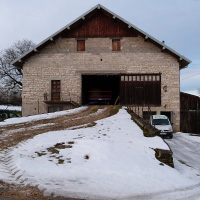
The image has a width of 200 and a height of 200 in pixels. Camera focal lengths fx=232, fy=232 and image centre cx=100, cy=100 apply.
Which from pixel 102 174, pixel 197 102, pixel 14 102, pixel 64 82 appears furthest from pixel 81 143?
pixel 14 102

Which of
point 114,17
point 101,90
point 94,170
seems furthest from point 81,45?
point 94,170

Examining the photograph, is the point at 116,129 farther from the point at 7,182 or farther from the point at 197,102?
the point at 197,102

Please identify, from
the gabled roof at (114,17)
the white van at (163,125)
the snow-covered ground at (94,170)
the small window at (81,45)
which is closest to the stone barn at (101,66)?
the small window at (81,45)

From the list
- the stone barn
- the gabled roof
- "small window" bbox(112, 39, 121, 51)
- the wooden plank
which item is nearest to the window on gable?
the stone barn

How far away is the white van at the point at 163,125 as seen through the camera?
16.3m

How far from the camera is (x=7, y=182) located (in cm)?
429

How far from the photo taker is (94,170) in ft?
16.5

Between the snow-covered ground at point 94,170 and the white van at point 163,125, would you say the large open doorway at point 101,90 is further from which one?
the snow-covered ground at point 94,170

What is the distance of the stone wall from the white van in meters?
3.00

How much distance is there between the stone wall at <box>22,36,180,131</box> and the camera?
20.8m

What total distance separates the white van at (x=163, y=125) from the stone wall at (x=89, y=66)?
9.84 ft

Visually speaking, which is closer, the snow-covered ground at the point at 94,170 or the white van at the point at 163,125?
the snow-covered ground at the point at 94,170

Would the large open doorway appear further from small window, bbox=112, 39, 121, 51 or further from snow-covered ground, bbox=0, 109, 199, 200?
snow-covered ground, bbox=0, 109, 199, 200

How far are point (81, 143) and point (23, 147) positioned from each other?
5.56 ft
